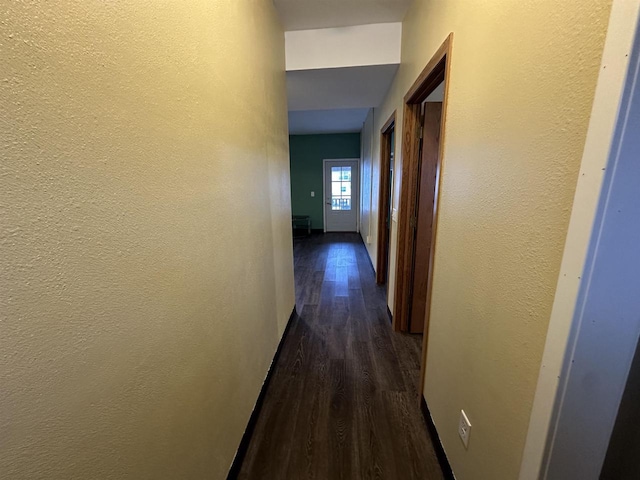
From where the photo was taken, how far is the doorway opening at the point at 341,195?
271 inches

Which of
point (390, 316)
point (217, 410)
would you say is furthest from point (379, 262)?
point (217, 410)

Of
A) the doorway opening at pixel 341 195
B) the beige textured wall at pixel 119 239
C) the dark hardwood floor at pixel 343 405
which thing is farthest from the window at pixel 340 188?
the beige textured wall at pixel 119 239

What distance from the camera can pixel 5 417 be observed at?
0.43m

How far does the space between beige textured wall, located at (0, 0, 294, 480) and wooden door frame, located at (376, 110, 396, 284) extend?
2426 millimetres

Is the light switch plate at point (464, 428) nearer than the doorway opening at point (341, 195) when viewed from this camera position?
Yes

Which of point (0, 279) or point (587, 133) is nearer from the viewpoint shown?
point (0, 279)

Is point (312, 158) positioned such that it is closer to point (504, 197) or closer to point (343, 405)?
point (343, 405)

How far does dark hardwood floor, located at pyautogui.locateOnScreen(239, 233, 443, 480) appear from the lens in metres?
1.35

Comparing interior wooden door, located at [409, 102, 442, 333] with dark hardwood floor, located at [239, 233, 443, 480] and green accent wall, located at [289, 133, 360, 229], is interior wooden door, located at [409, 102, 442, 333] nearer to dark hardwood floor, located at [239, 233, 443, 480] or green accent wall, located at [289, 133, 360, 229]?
dark hardwood floor, located at [239, 233, 443, 480]

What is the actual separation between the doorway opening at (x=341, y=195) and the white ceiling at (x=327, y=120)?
0.84 meters

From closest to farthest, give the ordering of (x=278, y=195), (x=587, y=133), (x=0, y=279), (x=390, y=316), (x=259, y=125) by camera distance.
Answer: (x=0, y=279), (x=587, y=133), (x=259, y=125), (x=278, y=195), (x=390, y=316)

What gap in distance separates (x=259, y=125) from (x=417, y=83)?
102 cm

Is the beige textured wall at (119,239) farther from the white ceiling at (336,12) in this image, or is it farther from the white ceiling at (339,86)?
the white ceiling at (339,86)

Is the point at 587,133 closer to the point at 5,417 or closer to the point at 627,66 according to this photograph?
the point at 627,66
